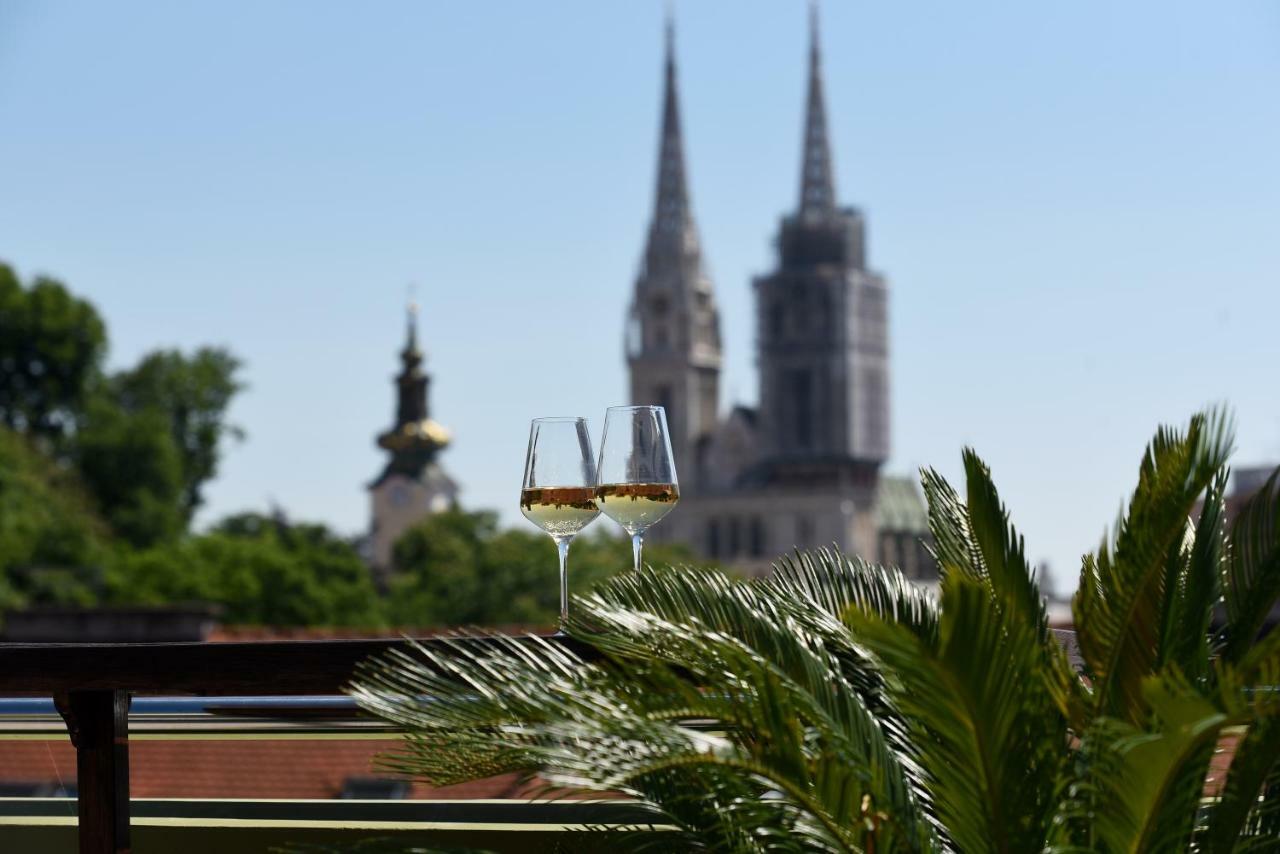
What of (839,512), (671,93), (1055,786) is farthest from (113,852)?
(671,93)

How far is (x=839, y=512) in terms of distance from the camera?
419ft

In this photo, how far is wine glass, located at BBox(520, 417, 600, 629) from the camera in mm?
3514

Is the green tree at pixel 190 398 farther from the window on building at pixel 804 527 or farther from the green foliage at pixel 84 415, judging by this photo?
the window on building at pixel 804 527

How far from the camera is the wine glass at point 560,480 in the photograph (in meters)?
3.51

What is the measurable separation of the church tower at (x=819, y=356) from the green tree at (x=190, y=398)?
66069mm

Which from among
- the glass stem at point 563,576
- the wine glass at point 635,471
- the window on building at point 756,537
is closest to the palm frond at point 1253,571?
the wine glass at point 635,471

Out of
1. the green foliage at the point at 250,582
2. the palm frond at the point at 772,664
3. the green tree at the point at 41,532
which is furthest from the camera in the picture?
the green foliage at the point at 250,582

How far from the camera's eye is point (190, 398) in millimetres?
68125

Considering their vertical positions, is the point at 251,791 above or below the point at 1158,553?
below

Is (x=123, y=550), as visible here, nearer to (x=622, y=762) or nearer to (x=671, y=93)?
(x=622, y=762)

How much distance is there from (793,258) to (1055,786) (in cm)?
13187

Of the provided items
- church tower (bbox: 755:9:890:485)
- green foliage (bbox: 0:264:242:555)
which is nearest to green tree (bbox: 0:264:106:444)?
green foliage (bbox: 0:264:242:555)

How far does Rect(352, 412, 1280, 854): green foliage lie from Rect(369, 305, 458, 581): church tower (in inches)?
4076

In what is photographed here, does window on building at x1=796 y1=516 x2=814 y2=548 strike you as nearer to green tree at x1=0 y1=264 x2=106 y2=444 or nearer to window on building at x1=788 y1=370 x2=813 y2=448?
window on building at x1=788 y1=370 x2=813 y2=448
